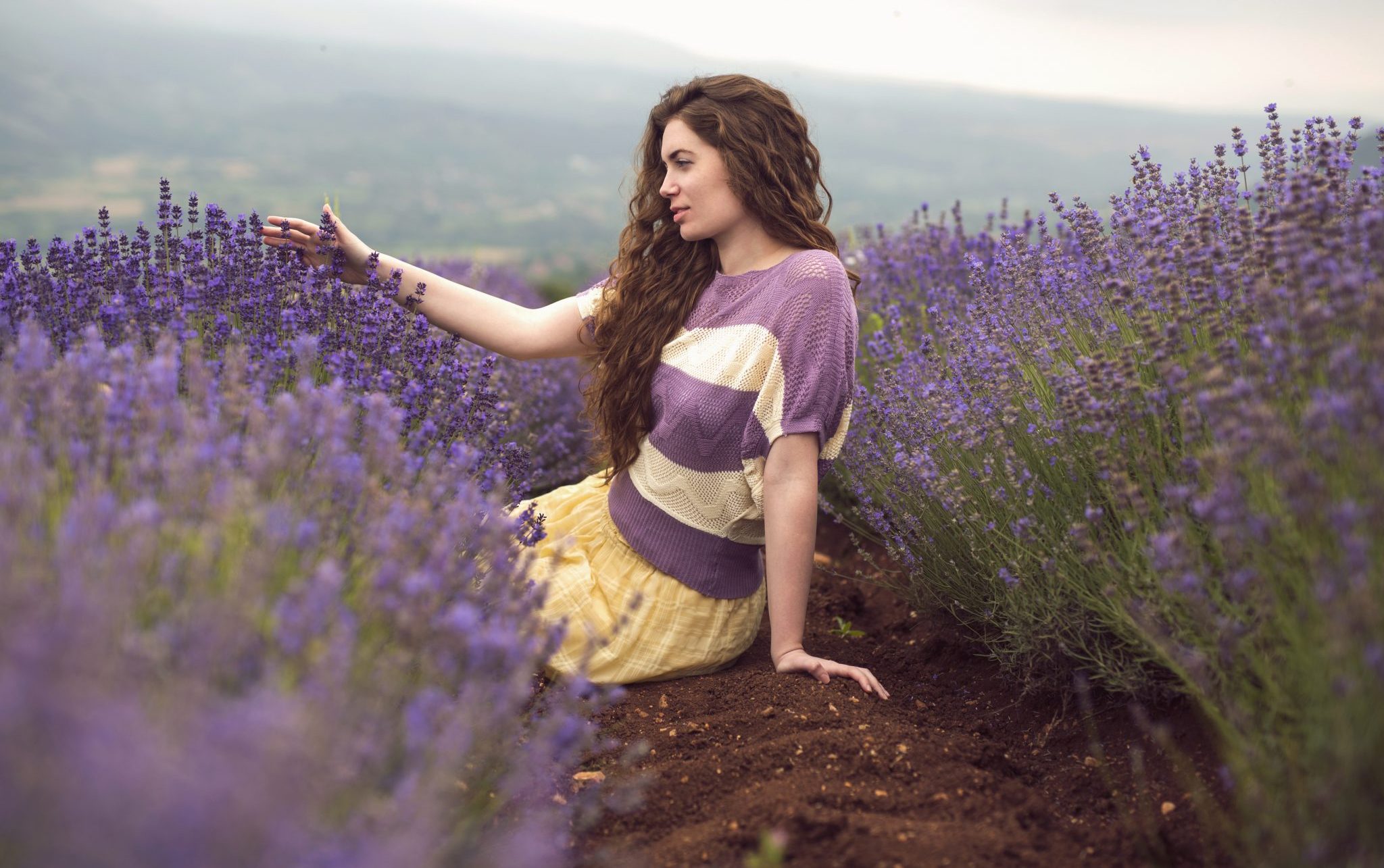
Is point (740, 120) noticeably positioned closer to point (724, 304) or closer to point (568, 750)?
point (724, 304)

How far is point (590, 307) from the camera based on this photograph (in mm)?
2848

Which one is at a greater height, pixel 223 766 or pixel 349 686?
pixel 223 766

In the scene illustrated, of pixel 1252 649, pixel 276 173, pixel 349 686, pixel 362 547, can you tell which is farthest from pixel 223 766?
pixel 276 173

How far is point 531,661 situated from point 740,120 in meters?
1.61

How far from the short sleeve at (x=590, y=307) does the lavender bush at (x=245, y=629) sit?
0.83 m

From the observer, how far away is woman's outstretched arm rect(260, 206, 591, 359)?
251cm

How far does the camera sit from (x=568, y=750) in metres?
1.38

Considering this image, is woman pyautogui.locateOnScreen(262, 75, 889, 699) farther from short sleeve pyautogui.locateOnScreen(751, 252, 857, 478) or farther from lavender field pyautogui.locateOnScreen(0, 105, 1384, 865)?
lavender field pyautogui.locateOnScreen(0, 105, 1384, 865)

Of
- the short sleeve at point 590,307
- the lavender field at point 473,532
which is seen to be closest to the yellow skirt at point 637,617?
the lavender field at point 473,532

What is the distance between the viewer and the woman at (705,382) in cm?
234

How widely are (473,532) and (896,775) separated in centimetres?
87

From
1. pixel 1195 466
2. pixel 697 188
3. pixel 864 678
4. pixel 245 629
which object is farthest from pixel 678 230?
pixel 245 629

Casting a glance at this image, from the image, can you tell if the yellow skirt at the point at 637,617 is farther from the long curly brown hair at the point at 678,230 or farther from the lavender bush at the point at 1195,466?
the lavender bush at the point at 1195,466

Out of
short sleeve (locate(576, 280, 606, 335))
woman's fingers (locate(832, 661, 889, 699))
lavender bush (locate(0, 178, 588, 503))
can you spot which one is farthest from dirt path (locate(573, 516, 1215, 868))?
short sleeve (locate(576, 280, 606, 335))
